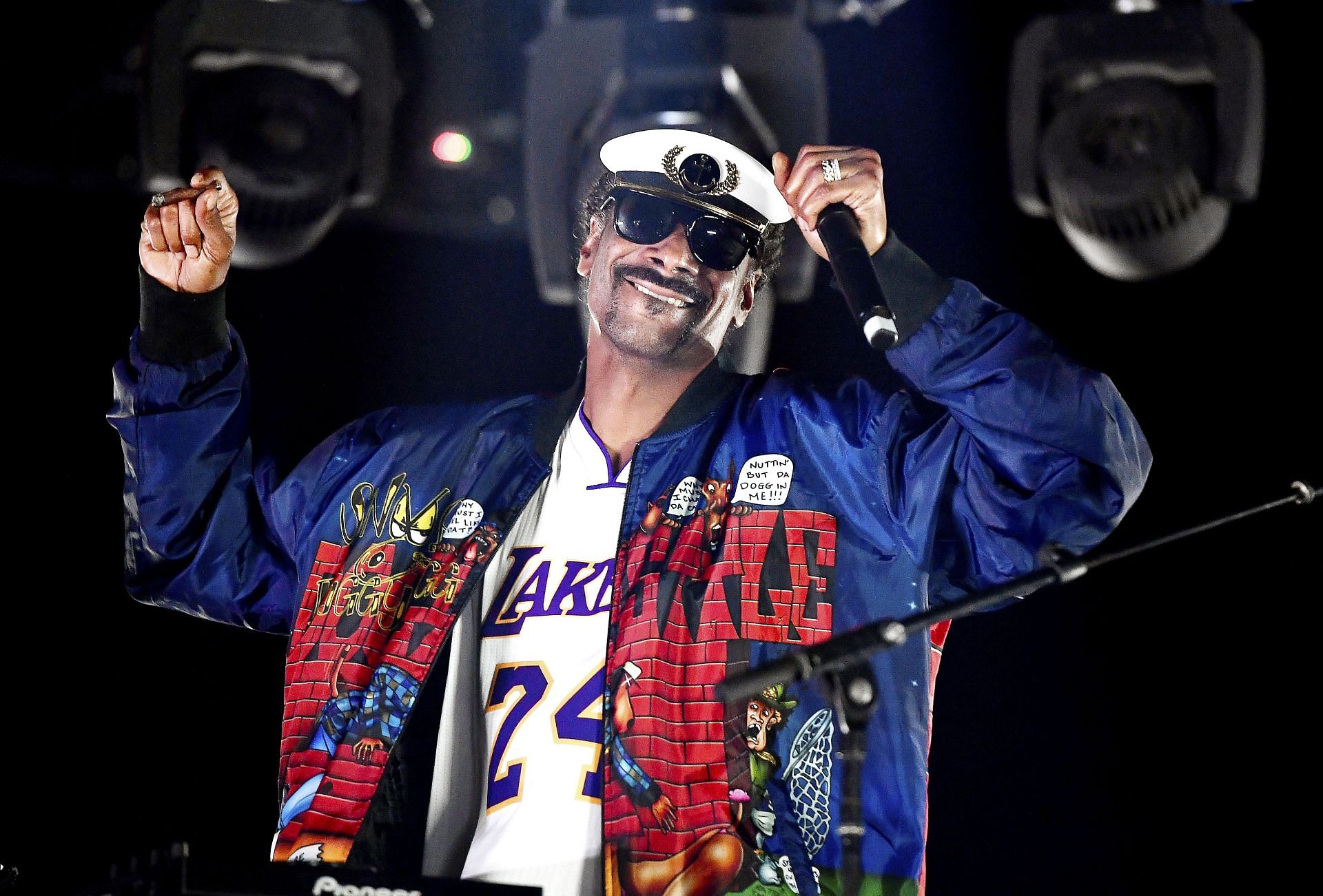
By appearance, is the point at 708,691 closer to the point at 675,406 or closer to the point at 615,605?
the point at 615,605

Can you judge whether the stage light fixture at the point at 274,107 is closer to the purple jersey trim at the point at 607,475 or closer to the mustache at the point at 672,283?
the mustache at the point at 672,283

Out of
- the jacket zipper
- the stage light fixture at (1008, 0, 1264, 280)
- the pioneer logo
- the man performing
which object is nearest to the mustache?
the man performing

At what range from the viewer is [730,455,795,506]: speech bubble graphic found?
2598 millimetres

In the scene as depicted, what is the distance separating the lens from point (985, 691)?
3.15 m

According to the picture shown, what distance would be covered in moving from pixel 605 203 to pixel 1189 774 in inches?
69.2

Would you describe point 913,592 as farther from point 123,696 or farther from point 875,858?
point 123,696

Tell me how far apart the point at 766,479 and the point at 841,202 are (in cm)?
67

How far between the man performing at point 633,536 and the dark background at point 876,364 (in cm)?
34

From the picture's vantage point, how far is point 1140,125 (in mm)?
2707

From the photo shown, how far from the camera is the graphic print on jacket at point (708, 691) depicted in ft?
7.55

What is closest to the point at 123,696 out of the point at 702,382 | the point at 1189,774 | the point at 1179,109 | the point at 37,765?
the point at 37,765

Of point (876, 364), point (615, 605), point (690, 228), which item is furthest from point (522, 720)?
point (876, 364)

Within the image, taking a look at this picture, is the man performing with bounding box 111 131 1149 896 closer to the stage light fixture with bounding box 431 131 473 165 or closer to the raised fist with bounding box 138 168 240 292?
the raised fist with bounding box 138 168 240 292

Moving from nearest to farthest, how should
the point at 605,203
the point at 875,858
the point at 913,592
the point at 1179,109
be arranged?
1. the point at 875,858
2. the point at 913,592
3. the point at 1179,109
4. the point at 605,203
